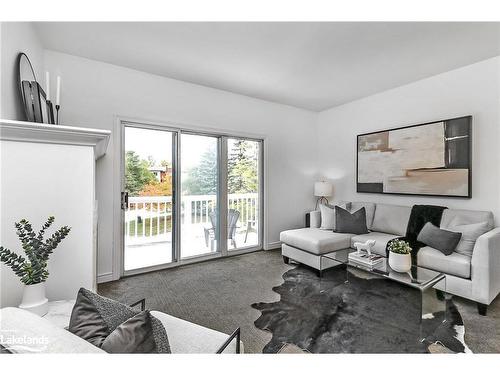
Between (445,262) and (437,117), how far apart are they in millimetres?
1977

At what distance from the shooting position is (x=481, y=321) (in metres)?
1.92

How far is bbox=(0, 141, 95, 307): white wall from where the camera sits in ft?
3.69

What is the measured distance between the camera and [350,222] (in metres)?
3.26

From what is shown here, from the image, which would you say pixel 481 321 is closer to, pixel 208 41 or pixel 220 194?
pixel 220 194

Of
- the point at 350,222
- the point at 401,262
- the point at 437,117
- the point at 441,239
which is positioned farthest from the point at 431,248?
the point at 437,117

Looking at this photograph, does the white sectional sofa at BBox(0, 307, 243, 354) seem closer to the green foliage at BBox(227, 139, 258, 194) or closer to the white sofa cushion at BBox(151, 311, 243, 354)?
the white sofa cushion at BBox(151, 311, 243, 354)

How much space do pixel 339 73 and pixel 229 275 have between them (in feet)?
9.86

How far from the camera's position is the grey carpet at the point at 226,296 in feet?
5.80

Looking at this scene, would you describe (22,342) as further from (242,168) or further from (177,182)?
(242,168)

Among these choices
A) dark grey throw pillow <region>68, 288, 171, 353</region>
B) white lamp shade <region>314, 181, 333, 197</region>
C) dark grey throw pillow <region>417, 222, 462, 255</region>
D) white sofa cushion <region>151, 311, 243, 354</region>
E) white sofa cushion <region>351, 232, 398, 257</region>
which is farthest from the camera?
white lamp shade <region>314, 181, 333, 197</region>

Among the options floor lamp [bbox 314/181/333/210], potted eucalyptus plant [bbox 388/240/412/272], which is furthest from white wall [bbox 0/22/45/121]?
floor lamp [bbox 314/181/333/210]

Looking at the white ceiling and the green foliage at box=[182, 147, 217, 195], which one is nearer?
the white ceiling

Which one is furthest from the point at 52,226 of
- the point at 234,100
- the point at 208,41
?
the point at 234,100

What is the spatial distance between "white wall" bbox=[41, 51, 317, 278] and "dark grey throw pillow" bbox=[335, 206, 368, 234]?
3.78 ft
